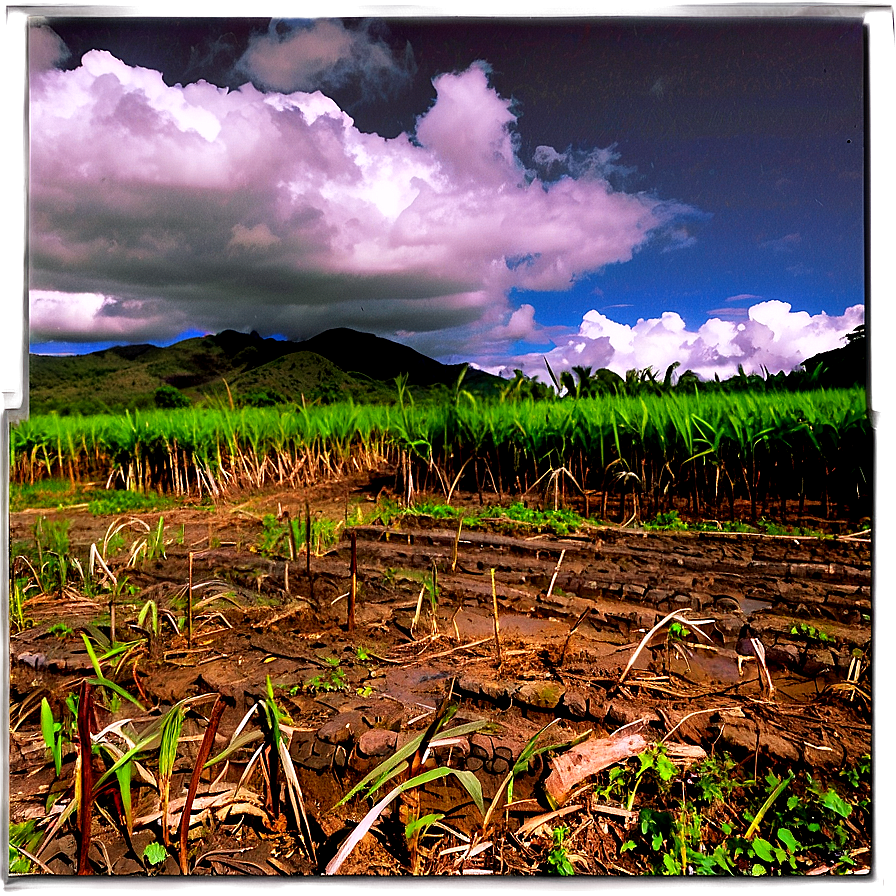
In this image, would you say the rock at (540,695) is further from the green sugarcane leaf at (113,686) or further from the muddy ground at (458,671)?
the green sugarcane leaf at (113,686)

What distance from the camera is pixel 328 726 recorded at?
1264 mm

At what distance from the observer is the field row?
9.81ft


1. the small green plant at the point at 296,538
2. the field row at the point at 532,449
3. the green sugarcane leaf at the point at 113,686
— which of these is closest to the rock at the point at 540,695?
the green sugarcane leaf at the point at 113,686

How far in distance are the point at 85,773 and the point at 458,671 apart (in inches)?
35.5

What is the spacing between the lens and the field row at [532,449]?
2.99 metres

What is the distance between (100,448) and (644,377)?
16.1ft

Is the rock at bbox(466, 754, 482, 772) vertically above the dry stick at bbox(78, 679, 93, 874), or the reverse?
the dry stick at bbox(78, 679, 93, 874)

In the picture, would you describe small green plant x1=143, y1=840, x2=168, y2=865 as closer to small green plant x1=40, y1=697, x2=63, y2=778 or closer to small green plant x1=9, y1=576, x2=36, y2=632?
small green plant x1=40, y1=697, x2=63, y2=778

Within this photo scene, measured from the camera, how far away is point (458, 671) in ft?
5.00

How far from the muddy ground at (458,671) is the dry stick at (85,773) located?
9 centimetres

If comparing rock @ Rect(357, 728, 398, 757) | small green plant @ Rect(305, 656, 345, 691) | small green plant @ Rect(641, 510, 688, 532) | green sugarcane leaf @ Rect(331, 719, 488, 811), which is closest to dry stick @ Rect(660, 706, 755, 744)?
green sugarcane leaf @ Rect(331, 719, 488, 811)

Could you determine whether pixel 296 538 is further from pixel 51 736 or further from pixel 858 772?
pixel 858 772

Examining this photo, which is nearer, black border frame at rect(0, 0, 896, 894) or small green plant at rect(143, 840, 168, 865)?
black border frame at rect(0, 0, 896, 894)

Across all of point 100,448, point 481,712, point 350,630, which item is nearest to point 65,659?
point 350,630
